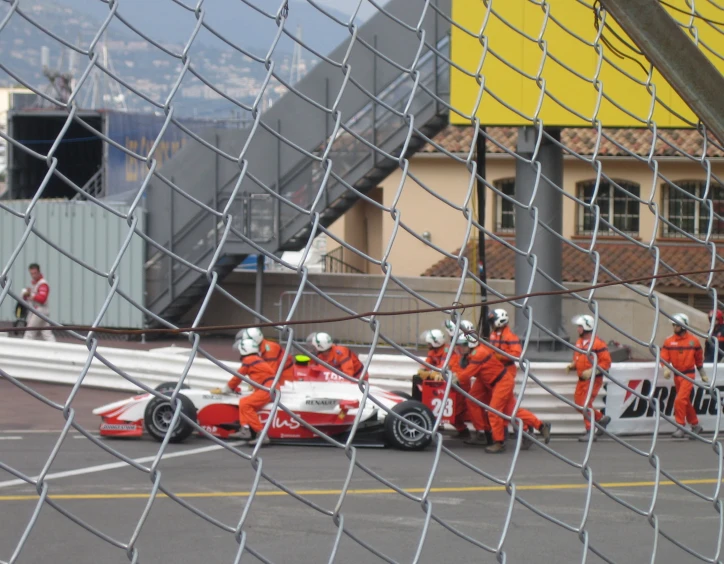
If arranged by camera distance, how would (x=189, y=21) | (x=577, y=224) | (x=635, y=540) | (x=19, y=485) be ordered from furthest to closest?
1. (x=577, y=224)
2. (x=19, y=485)
3. (x=635, y=540)
4. (x=189, y=21)

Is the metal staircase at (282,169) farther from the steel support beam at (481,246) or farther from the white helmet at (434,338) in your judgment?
the white helmet at (434,338)

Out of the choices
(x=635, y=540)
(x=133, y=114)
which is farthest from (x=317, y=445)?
(x=133, y=114)

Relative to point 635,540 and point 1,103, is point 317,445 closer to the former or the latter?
point 635,540

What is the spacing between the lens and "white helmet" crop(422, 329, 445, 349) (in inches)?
455

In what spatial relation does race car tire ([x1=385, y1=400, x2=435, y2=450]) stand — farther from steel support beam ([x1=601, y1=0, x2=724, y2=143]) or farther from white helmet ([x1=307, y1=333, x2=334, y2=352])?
steel support beam ([x1=601, y1=0, x2=724, y2=143])

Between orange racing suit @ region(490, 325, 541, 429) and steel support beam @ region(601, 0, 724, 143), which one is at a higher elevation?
steel support beam @ region(601, 0, 724, 143)

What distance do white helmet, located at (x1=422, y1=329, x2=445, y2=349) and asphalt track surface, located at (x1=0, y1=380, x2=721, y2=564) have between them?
135 centimetres

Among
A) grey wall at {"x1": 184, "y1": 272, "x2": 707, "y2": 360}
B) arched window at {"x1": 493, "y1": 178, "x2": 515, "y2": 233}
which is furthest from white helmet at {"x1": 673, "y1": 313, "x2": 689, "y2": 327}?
arched window at {"x1": 493, "y1": 178, "x2": 515, "y2": 233}

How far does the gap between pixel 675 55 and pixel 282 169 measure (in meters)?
11.4

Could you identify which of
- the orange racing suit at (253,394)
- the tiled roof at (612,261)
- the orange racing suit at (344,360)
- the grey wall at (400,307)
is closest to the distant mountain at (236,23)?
the orange racing suit at (253,394)

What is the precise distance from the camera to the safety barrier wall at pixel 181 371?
12094 millimetres

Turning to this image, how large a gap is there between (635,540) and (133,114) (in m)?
20.9

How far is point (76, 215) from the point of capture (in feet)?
63.6

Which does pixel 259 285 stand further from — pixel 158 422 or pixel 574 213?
pixel 574 213
